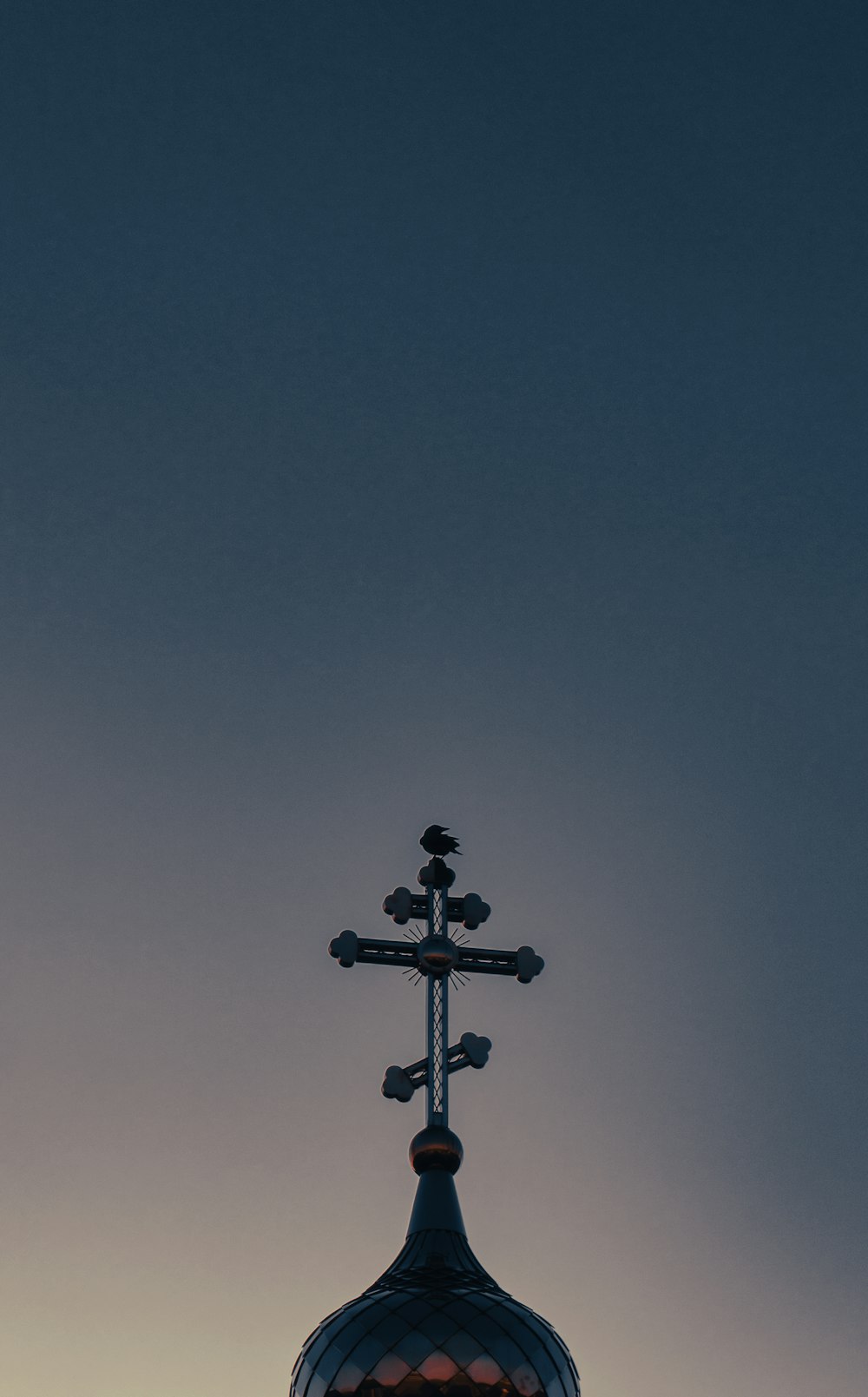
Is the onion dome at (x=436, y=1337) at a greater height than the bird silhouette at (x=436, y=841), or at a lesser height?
lesser

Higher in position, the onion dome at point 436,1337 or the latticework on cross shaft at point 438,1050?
the latticework on cross shaft at point 438,1050

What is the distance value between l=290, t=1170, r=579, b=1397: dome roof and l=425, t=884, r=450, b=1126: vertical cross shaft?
6.06 feet

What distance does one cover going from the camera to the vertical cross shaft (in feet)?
123

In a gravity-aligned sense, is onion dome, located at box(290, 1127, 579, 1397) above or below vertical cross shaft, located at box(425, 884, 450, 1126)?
below

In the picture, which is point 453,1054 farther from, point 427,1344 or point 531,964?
point 427,1344

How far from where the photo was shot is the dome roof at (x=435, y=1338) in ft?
113

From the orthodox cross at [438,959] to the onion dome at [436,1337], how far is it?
2.41 m

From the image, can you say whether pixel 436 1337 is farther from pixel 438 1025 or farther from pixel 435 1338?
pixel 438 1025

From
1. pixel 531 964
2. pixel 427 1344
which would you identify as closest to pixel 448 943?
pixel 531 964

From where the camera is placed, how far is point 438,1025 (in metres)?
37.8

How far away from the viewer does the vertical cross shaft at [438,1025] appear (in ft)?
123

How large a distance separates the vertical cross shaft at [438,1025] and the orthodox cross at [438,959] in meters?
0.02

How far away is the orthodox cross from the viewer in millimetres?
37156

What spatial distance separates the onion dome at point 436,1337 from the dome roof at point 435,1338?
17 mm
